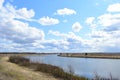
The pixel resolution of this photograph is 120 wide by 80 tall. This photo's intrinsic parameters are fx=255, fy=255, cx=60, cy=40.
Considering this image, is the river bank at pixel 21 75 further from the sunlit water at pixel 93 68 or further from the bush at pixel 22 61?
the bush at pixel 22 61

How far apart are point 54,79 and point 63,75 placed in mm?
1602

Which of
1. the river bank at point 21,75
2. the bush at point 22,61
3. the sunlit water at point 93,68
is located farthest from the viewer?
the bush at point 22,61

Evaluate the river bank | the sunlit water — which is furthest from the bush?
the river bank

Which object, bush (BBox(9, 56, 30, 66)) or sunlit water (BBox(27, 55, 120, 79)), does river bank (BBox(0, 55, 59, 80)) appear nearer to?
sunlit water (BBox(27, 55, 120, 79))

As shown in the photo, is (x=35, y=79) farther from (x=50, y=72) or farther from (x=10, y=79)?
(x=50, y=72)

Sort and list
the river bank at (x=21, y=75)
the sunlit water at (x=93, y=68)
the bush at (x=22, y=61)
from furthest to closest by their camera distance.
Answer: the bush at (x=22, y=61), the sunlit water at (x=93, y=68), the river bank at (x=21, y=75)

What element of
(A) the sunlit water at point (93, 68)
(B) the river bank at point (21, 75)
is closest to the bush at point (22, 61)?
(A) the sunlit water at point (93, 68)

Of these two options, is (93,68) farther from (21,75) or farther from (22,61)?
(21,75)

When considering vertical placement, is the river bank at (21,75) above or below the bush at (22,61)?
below

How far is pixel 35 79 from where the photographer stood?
19109mm

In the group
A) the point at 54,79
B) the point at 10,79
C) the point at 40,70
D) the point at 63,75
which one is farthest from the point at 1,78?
the point at 40,70

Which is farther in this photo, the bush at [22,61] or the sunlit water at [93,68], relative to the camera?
the bush at [22,61]

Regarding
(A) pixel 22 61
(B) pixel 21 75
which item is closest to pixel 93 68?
(A) pixel 22 61

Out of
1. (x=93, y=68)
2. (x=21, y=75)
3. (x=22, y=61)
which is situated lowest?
(x=21, y=75)
